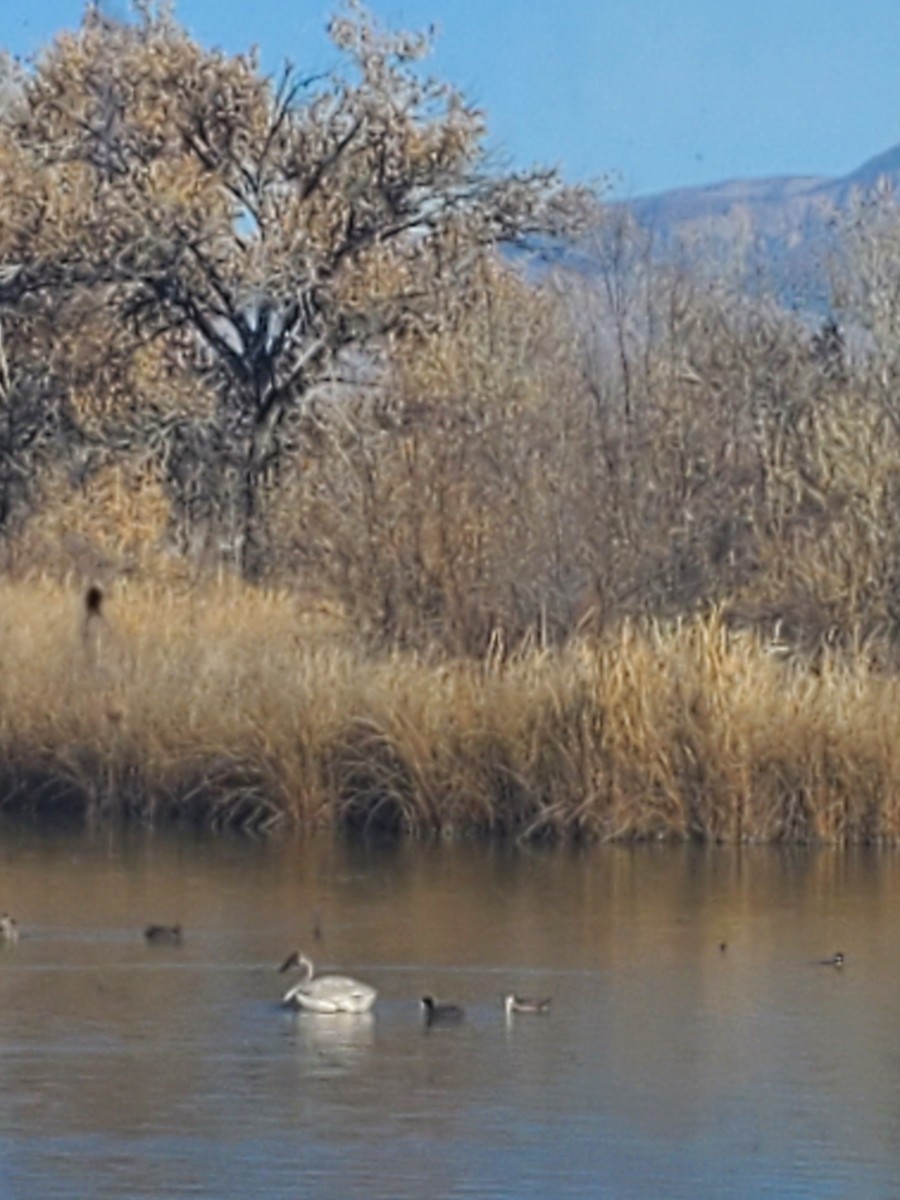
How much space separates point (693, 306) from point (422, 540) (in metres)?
6.41

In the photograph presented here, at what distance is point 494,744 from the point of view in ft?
54.8

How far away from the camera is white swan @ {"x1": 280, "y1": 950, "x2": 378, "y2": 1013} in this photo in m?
11.1

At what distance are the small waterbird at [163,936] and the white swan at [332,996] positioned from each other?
1.59 metres

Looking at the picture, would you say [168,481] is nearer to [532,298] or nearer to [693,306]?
[532,298]

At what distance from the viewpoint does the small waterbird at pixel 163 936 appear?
12746mm

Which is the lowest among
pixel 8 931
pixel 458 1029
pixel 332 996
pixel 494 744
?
pixel 458 1029

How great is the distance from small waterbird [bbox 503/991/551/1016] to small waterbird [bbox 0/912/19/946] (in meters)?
2.62

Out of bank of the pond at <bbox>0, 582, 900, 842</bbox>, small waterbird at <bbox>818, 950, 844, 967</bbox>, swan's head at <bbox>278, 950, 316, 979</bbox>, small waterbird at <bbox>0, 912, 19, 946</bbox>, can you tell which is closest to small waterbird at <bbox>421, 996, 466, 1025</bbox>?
swan's head at <bbox>278, 950, 316, 979</bbox>

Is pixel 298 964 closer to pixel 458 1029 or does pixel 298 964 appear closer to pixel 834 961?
pixel 458 1029

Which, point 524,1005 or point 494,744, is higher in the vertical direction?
point 494,744

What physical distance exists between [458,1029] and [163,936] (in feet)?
7.84

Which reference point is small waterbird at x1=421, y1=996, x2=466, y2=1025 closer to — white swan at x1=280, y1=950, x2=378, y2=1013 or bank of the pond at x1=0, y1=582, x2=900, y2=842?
white swan at x1=280, y1=950, x2=378, y2=1013

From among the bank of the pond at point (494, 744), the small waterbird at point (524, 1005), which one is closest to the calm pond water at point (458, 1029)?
the small waterbird at point (524, 1005)

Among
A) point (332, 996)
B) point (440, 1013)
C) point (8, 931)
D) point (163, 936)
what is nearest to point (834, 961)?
point (440, 1013)
